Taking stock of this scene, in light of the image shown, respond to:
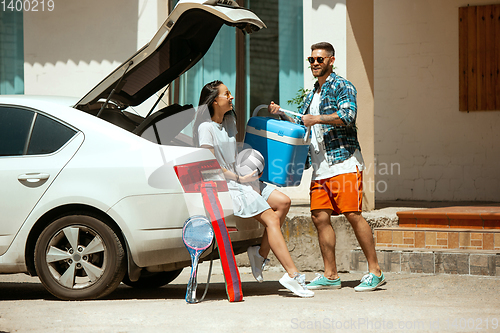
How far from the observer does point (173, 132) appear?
4676mm

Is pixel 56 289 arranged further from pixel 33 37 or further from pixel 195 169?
pixel 33 37

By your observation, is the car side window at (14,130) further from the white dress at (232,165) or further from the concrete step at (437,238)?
the concrete step at (437,238)

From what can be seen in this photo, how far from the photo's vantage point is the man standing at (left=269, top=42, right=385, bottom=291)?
4828 mm

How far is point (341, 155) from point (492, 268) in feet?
6.18

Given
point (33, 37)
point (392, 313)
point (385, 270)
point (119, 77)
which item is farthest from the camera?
point (33, 37)

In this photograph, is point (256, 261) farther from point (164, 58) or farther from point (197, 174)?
point (164, 58)

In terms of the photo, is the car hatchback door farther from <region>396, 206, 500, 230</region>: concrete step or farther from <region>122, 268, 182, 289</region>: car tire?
<region>396, 206, 500, 230</region>: concrete step

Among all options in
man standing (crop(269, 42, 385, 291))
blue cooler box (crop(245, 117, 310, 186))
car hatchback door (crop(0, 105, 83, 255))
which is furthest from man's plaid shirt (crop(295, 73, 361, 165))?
car hatchback door (crop(0, 105, 83, 255))

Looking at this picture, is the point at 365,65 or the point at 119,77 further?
the point at 365,65

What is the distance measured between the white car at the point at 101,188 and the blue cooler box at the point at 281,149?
16.3 inches

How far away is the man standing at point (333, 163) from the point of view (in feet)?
15.8

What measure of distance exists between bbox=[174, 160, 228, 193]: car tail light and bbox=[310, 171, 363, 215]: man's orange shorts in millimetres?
881

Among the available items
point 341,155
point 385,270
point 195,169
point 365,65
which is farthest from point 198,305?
point 365,65

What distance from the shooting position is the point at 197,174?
175 inches
